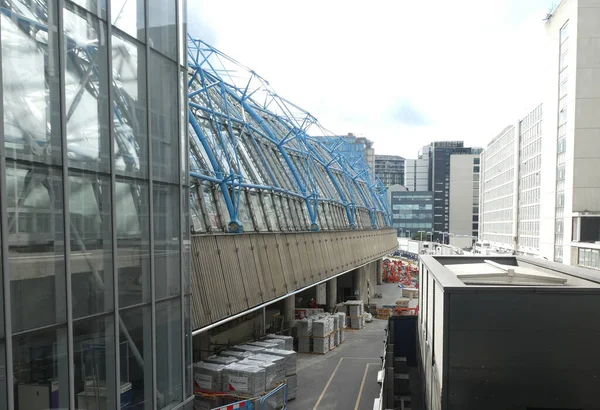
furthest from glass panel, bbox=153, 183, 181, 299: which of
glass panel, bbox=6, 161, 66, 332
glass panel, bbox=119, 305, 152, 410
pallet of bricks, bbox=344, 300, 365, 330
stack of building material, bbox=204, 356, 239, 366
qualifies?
pallet of bricks, bbox=344, 300, 365, 330

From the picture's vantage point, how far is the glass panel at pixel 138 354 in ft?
27.2

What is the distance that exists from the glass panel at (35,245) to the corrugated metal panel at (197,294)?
649 cm

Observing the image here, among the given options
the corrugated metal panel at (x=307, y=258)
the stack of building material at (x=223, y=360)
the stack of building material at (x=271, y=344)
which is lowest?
the stack of building material at (x=271, y=344)

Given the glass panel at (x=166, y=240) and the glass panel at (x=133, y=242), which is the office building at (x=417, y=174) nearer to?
the glass panel at (x=166, y=240)

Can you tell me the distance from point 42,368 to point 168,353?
10.4ft

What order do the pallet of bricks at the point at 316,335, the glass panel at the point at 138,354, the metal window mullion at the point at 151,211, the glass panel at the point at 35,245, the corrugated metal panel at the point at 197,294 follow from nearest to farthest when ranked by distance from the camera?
1. the glass panel at the point at 35,245
2. the glass panel at the point at 138,354
3. the metal window mullion at the point at 151,211
4. the corrugated metal panel at the point at 197,294
5. the pallet of bricks at the point at 316,335

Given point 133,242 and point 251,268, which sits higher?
point 133,242

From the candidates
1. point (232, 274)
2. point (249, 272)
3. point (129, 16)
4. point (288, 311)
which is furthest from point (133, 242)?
point (288, 311)

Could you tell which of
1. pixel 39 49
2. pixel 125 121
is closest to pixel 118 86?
pixel 125 121

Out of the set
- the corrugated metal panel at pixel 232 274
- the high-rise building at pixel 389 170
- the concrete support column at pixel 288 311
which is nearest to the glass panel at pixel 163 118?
the corrugated metal panel at pixel 232 274

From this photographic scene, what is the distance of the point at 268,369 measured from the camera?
1480cm

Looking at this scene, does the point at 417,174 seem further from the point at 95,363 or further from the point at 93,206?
the point at 95,363

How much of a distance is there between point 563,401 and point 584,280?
3.48m

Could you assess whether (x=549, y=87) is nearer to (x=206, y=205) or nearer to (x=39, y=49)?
(x=206, y=205)
